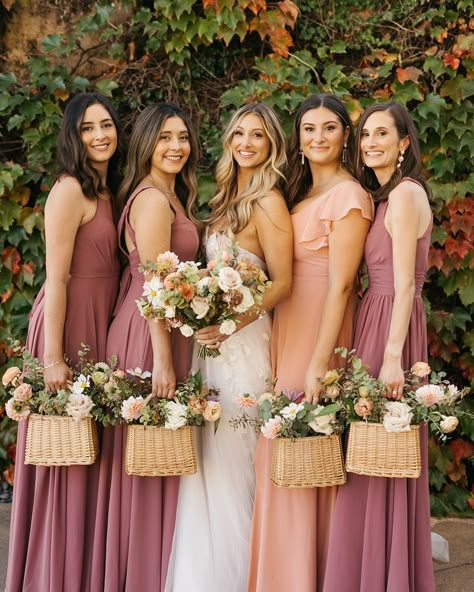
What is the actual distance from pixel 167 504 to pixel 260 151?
6.26 ft

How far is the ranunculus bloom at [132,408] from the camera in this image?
370 cm

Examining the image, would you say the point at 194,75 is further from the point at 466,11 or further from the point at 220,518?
the point at 220,518

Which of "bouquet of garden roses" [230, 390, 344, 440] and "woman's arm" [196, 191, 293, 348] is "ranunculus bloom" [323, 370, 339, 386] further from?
"woman's arm" [196, 191, 293, 348]

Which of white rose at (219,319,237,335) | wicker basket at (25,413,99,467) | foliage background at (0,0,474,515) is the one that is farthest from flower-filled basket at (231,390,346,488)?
foliage background at (0,0,474,515)

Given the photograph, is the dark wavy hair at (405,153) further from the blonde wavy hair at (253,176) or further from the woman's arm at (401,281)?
the blonde wavy hair at (253,176)

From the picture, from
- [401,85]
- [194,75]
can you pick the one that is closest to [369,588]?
[401,85]

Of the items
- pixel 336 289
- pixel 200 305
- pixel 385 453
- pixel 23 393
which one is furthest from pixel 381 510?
pixel 23 393

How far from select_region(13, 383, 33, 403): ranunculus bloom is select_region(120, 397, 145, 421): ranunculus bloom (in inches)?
20.3

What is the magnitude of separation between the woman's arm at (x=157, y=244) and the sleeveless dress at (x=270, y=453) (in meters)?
0.58

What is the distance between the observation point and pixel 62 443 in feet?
12.4

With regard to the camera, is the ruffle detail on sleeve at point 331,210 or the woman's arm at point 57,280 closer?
the ruffle detail on sleeve at point 331,210

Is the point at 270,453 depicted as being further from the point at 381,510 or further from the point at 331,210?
the point at 331,210

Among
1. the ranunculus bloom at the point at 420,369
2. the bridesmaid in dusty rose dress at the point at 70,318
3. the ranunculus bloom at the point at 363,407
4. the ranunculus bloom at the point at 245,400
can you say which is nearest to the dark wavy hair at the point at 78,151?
the bridesmaid in dusty rose dress at the point at 70,318

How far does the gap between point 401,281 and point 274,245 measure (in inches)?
27.1
